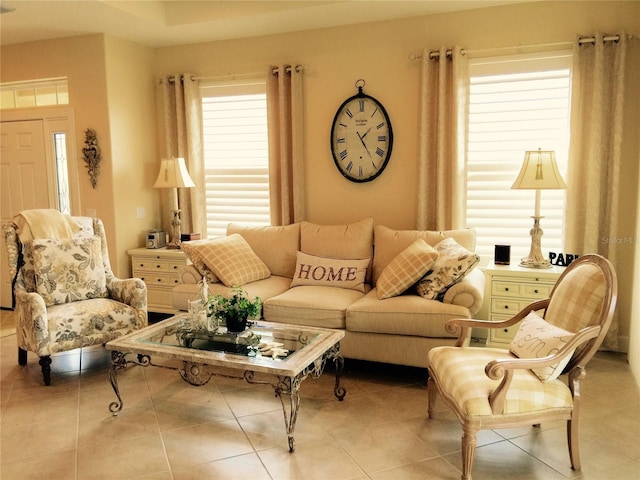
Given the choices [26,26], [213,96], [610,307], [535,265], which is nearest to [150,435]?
[610,307]

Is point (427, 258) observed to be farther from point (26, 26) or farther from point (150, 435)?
point (26, 26)

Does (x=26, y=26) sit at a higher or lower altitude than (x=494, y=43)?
higher

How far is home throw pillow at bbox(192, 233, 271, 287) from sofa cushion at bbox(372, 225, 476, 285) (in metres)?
0.97

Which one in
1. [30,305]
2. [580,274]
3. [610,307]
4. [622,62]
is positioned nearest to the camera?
[610,307]

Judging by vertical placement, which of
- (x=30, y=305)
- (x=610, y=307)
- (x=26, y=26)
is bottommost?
(x=30, y=305)

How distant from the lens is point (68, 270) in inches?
154

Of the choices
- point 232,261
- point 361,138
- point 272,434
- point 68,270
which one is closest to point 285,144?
point 361,138

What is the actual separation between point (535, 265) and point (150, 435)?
2.89 meters

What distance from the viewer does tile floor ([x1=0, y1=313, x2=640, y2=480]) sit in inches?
100

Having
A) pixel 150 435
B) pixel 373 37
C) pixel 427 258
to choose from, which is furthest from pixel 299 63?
pixel 150 435

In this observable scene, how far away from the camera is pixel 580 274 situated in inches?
105

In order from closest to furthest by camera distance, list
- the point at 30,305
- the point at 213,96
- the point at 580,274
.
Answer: the point at 580,274, the point at 30,305, the point at 213,96

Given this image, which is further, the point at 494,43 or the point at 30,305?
the point at 494,43

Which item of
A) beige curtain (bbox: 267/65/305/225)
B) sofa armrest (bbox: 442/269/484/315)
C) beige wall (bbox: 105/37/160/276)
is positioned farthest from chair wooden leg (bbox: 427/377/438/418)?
beige wall (bbox: 105/37/160/276)
